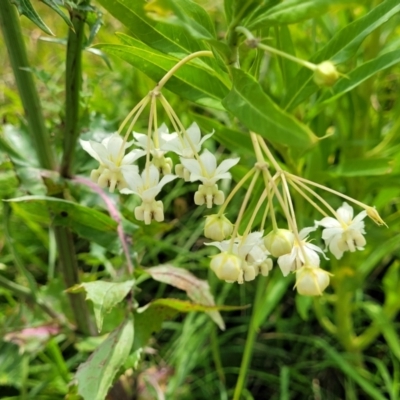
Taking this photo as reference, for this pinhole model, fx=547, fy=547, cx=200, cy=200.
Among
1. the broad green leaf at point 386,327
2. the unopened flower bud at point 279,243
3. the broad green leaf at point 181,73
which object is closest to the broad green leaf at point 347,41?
the broad green leaf at point 181,73

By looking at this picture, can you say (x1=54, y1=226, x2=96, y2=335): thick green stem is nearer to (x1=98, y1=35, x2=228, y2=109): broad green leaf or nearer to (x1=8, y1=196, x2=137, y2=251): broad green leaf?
(x1=8, y1=196, x2=137, y2=251): broad green leaf

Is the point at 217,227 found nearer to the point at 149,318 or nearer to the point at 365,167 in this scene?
the point at 149,318

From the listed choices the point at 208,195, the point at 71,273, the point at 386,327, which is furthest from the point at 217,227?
the point at 386,327

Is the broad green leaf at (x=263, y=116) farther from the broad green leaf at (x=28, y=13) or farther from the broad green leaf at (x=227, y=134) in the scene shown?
the broad green leaf at (x=227, y=134)

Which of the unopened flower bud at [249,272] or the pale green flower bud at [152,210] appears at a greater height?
the pale green flower bud at [152,210]

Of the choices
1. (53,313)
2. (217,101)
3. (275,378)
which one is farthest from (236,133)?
(275,378)
